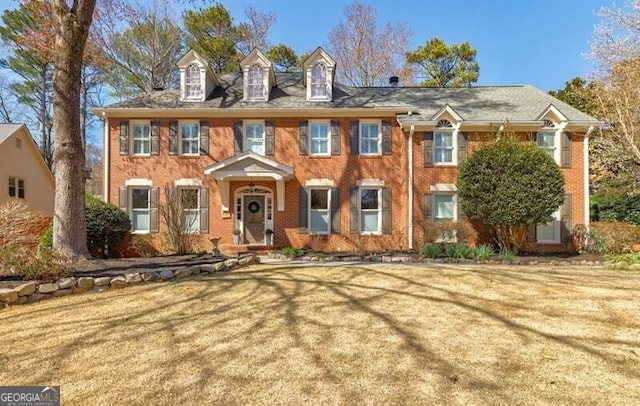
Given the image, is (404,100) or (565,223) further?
(404,100)

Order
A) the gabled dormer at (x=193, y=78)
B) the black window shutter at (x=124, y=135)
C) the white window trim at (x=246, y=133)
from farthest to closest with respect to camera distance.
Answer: the gabled dormer at (x=193, y=78), the white window trim at (x=246, y=133), the black window shutter at (x=124, y=135)

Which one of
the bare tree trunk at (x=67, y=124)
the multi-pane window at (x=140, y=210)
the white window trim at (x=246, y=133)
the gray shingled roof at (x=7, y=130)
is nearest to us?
the bare tree trunk at (x=67, y=124)

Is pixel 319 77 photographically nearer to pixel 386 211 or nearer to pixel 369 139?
pixel 369 139

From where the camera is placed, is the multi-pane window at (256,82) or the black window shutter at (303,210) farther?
the multi-pane window at (256,82)

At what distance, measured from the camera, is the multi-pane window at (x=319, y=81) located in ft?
47.7

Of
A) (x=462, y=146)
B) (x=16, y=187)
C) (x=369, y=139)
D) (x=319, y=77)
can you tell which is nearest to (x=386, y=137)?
(x=369, y=139)

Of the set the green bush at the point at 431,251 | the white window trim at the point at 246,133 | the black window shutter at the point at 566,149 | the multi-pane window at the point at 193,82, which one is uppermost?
the multi-pane window at the point at 193,82

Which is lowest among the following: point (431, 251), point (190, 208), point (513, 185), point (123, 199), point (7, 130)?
point (431, 251)

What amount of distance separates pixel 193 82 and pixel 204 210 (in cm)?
518

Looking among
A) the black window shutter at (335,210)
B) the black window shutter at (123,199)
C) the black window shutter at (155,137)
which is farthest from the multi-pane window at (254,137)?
the black window shutter at (123,199)

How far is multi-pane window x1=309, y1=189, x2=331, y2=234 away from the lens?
1393 centimetres

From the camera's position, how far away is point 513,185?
11062 millimetres

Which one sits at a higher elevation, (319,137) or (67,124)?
(319,137)

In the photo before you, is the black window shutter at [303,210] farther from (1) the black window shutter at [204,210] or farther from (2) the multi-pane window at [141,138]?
(2) the multi-pane window at [141,138]
